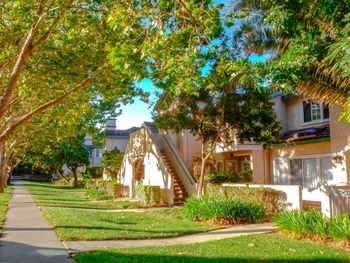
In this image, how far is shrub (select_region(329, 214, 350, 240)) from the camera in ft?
33.4

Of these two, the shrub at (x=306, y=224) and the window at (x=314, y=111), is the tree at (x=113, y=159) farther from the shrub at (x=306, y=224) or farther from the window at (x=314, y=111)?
the shrub at (x=306, y=224)

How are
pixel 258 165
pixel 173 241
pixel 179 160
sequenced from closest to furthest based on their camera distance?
pixel 173 241, pixel 258 165, pixel 179 160

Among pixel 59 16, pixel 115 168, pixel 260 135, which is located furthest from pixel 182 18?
pixel 115 168

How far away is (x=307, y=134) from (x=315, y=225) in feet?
34.3

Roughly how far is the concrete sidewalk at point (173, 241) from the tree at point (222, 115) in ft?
21.6

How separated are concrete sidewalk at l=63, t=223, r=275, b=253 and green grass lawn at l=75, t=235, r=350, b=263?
2.15ft

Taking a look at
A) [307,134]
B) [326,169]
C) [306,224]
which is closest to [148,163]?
[307,134]

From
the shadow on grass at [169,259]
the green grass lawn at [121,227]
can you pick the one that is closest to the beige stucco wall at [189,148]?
the green grass lawn at [121,227]

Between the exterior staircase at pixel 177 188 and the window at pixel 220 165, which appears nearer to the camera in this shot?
the exterior staircase at pixel 177 188

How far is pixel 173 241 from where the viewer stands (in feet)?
37.3

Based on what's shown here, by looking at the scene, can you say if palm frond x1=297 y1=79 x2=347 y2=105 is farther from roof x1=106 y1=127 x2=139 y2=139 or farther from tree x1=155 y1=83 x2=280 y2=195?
roof x1=106 y1=127 x2=139 y2=139

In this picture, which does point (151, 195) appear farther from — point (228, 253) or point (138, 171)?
point (228, 253)

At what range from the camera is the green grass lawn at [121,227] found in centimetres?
1198

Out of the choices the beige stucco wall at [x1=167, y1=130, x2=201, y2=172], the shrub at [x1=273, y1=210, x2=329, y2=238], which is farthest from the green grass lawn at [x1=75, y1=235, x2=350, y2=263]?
the beige stucco wall at [x1=167, y1=130, x2=201, y2=172]
